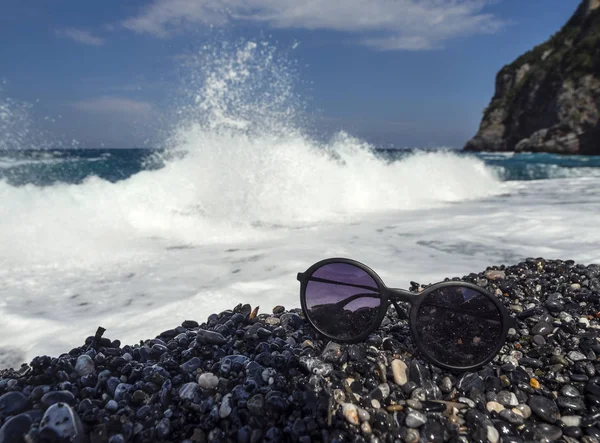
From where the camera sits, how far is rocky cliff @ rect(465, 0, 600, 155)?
36500 mm

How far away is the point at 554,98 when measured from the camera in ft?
133

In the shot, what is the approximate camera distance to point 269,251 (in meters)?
4.15

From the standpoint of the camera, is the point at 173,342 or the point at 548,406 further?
the point at 173,342

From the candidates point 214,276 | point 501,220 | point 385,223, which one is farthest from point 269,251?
point 501,220

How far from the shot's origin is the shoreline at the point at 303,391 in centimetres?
123

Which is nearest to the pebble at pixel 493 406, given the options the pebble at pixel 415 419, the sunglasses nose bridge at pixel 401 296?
the pebble at pixel 415 419

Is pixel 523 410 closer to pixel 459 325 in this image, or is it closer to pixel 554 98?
pixel 459 325

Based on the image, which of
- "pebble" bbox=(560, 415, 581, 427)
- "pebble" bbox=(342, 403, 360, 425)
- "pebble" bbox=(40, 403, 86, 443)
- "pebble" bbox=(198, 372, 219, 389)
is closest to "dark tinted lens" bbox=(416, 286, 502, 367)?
"pebble" bbox=(560, 415, 581, 427)

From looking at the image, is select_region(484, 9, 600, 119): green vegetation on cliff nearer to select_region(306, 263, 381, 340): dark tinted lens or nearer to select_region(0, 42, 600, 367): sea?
select_region(0, 42, 600, 367): sea

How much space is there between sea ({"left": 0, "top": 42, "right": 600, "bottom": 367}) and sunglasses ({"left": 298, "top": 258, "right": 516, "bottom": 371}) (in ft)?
3.42

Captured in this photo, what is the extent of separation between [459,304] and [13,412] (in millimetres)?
1552

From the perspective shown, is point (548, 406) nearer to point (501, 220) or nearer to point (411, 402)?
point (411, 402)

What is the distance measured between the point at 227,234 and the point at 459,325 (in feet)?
12.5

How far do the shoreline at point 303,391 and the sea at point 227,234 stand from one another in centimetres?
87
